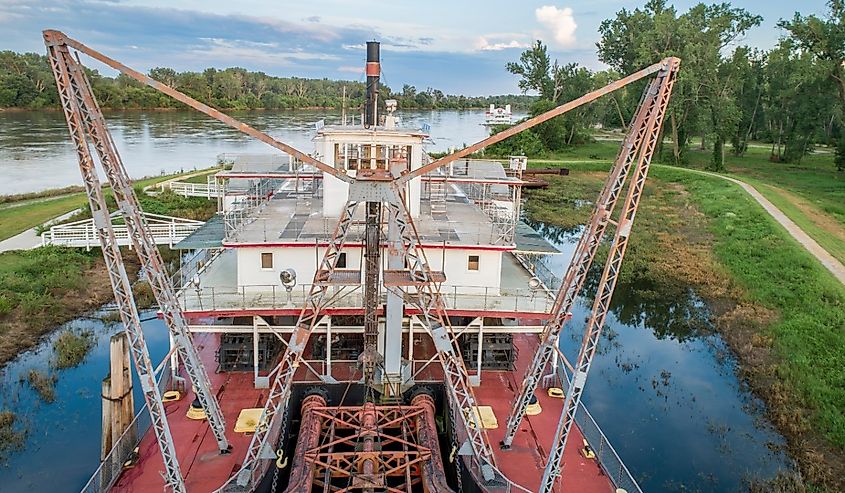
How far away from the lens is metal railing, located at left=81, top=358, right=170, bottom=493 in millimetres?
15005

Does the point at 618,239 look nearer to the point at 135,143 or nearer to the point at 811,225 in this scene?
the point at 811,225

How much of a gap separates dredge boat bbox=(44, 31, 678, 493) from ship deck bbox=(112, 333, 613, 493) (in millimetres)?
60

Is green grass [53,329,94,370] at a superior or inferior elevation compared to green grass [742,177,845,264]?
inferior

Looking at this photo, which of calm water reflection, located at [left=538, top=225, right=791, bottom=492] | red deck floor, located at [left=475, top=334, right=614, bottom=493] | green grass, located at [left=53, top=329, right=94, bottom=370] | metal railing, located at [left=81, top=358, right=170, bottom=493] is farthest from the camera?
green grass, located at [left=53, top=329, right=94, bottom=370]

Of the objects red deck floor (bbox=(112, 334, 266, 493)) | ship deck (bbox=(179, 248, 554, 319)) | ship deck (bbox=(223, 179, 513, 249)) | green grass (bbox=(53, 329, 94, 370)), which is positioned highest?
ship deck (bbox=(223, 179, 513, 249))

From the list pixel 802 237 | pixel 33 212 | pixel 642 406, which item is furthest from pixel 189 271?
pixel 802 237

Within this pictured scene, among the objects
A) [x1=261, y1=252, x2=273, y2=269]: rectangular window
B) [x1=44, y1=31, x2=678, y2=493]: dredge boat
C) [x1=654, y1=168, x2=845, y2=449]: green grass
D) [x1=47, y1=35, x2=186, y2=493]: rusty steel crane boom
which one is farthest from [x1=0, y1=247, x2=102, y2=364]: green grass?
[x1=654, y1=168, x2=845, y2=449]: green grass

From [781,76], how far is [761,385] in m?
71.0

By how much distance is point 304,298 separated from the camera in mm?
21297

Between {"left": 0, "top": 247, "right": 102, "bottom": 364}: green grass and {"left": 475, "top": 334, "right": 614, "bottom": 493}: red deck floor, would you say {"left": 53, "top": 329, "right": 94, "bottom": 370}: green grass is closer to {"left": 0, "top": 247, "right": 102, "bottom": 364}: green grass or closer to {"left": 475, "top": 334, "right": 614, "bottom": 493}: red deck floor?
{"left": 0, "top": 247, "right": 102, "bottom": 364}: green grass

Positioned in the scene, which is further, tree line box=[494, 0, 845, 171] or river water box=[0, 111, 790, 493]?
tree line box=[494, 0, 845, 171]

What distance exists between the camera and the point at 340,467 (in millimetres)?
16469

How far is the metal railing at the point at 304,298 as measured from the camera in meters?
20.6

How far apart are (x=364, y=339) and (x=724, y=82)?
75564 mm
